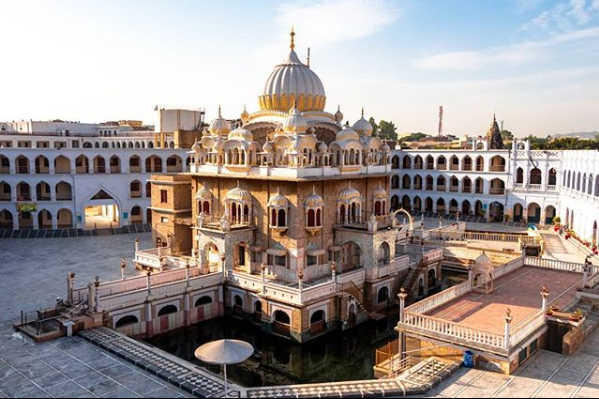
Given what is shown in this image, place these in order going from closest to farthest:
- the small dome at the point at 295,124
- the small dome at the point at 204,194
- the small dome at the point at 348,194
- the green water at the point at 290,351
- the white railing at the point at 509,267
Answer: the green water at the point at 290,351 < the white railing at the point at 509,267 < the small dome at the point at 295,124 < the small dome at the point at 348,194 < the small dome at the point at 204,194

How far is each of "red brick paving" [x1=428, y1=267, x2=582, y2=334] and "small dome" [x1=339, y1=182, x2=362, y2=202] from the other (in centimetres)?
830

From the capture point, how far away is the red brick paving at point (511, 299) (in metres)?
19.2

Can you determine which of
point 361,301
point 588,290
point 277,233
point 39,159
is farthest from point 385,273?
A: point 39,159

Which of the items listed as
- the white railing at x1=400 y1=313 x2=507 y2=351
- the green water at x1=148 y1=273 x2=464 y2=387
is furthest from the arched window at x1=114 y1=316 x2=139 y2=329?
the white railing at x1=400 y1=313 x2=507 y2=351

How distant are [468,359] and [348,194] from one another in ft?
42.0

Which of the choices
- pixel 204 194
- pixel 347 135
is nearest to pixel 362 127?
pixel 347 135

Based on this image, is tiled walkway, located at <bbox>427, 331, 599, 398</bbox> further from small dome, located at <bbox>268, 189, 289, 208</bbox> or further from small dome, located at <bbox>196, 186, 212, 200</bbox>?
small dome, located at <bbox>196, 186, 212, 200</bbox>

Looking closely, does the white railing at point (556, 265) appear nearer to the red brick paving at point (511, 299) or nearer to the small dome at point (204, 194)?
the red brick paving at point (511, 299)

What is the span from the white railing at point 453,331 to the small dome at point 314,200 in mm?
9067

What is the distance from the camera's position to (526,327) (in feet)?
56.8

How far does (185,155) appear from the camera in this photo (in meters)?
51.2

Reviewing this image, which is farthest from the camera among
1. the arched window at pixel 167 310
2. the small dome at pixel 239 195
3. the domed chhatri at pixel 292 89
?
the domed chhatri at pixel 292 89

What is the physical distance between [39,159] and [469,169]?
4188 centimetres

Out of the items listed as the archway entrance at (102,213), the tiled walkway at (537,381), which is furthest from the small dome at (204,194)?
the archway entrance at (102,213)
